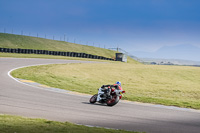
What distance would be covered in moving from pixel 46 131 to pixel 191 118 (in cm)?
713

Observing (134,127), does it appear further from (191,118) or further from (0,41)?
(0,41)

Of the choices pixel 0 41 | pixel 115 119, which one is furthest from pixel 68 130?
pixel 0 41

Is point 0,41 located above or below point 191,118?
above

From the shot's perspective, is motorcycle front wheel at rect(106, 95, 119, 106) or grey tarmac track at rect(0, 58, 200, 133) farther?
motorcycle front wheel at rect(106, 95, 119, 106)

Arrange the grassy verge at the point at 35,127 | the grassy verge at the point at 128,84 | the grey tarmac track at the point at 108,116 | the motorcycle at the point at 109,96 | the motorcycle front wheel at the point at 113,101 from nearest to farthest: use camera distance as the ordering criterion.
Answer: the grassy verge at the point at 35,127, the grey tarmac track at the point at 108,116, the motorcycle front wheel at the point at 113,101, the motorcycle at the point at 109,96, the grassy verge at the point at 128,84

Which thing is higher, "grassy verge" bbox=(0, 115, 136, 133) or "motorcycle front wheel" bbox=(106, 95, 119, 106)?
"grassy verge" bbox=(0, 115, 136, 133)

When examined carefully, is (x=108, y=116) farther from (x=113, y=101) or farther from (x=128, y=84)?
(x=128, y=84)

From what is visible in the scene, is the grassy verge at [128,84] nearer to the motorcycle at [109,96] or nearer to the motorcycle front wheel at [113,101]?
the motorcycle at [109,96]

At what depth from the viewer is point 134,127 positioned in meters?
9.57

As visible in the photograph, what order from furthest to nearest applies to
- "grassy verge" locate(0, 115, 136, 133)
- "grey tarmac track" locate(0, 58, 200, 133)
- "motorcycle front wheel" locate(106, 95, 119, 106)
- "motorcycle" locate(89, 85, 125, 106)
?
"motorcycle" locate(89, 85, 125, 106)
"motorcycle front wheel" locate(106, 95, 119, 106)
"grey tarmac track" locate(0, 58, 200, 133)
"grassy verge" locate(0, 115, 136, 133)

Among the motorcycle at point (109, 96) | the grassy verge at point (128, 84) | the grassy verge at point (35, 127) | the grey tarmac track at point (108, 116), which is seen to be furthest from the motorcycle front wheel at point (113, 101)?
the grassy verge at point (35, 127)

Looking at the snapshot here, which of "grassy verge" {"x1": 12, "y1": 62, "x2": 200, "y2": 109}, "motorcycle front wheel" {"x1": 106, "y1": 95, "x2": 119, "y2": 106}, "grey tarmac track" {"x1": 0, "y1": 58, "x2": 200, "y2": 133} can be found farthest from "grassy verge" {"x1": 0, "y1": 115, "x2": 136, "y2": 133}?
"grassy verge" {"x1": 12, "y1": 62, "x2": 200, "y2": 109}

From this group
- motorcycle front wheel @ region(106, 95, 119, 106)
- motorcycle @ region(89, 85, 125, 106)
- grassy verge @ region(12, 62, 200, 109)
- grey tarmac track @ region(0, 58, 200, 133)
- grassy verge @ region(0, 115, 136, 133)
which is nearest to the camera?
grassy verge @ region(0, 115, 136, 133)

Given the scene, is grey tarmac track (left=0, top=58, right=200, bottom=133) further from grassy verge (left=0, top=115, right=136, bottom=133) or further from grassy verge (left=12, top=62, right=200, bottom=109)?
grassy verge (left=12, top=62, right=200, bottom=109)
